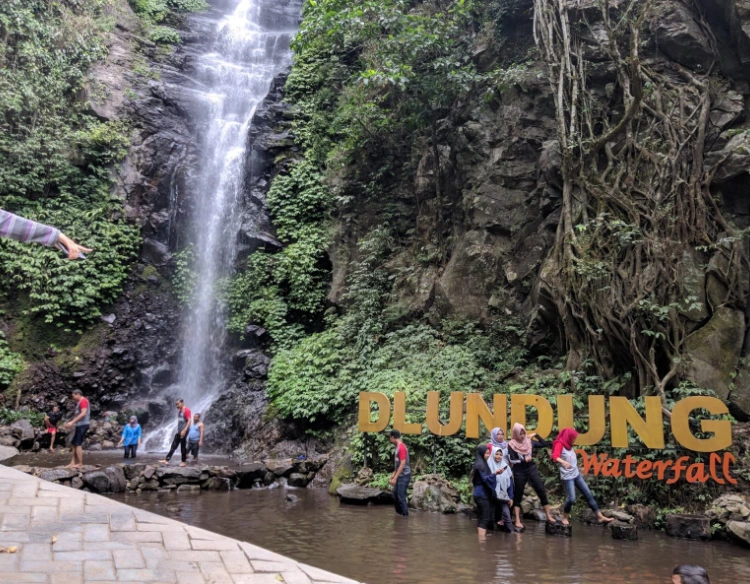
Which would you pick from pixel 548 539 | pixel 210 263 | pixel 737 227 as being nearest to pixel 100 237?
pixel 210 263

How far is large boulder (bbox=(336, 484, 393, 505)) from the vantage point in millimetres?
8914

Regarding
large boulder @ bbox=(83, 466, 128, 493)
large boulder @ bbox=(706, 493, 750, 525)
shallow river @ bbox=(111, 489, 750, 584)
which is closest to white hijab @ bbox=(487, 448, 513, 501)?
shallow river @ bbox=(111, 489, 750, 584)

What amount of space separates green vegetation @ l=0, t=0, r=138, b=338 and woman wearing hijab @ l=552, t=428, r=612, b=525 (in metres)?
13.5

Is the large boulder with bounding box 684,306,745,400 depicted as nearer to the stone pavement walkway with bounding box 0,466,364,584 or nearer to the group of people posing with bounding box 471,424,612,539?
the group of people posing with bounding box 471,424,612,539

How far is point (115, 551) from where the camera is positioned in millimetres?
3658

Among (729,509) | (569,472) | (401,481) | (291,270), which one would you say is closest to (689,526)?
(729,509)

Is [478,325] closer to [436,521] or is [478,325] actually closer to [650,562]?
[436,521]

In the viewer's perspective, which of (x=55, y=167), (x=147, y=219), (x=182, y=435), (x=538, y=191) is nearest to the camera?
(x=182, y=435)

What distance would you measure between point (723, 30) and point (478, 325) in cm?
779

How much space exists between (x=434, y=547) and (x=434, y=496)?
2373mm

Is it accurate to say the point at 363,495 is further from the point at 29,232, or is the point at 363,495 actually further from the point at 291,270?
the point at 291,270

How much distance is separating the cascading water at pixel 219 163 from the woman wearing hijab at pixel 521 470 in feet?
30.3

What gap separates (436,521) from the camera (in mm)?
7883

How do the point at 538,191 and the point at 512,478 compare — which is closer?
the point at 512,478
